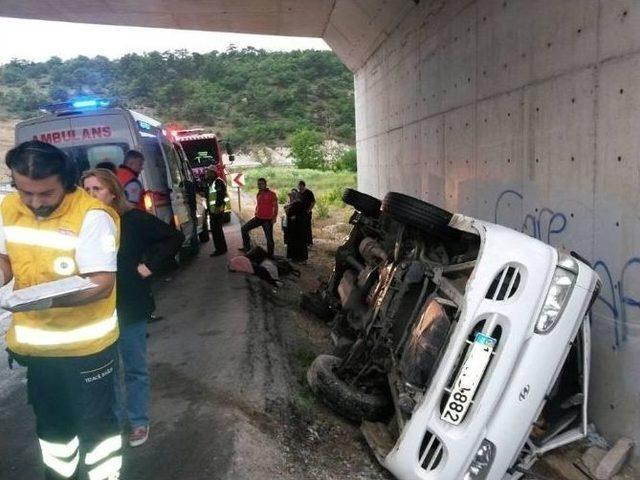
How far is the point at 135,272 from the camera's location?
3.36 meters

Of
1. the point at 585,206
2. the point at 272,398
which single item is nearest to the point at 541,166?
the point at 585,206

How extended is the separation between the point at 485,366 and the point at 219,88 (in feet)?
246

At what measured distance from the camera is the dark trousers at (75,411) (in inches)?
98.2

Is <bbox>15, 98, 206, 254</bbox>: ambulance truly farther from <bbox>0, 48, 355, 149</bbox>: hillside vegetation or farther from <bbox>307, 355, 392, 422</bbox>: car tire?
<bbox>0, 48, 355, 149</bbox>: hillside vegetation

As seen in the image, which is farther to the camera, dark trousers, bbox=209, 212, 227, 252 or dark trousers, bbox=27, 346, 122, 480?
dark trousers, bbox=209, 212, 227, 252

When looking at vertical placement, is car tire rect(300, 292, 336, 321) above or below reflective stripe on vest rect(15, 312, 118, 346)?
below

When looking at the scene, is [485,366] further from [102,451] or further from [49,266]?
[49,266]

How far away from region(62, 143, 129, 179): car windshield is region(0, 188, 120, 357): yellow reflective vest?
225 inches

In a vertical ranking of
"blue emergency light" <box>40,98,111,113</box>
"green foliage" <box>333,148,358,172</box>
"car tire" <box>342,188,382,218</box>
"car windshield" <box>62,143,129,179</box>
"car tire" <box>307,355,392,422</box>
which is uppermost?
"blue emergency light" <box>40,98,111,113</box>

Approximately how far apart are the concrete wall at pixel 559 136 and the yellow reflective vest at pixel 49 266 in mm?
3054

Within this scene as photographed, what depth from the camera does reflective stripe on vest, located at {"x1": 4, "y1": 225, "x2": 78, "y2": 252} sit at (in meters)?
2.41

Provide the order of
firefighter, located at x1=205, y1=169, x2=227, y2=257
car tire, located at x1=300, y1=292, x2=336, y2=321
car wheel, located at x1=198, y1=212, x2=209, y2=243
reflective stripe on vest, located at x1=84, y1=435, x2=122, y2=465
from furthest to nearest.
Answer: car wheel, located at x1=198, y1=212, x2=209, y2=243
firefighter, located at x1=205, y1=169, x2=227, y2=257
car tire, located at x1=300, y1=292, x2=336, y2=321
reflective stripe on vest, located at x1=84, y1=435, x2=122, y2=465

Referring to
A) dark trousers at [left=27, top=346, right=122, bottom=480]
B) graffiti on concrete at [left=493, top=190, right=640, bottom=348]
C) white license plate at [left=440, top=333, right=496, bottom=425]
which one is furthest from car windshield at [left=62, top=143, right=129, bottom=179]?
white license plate at [left=440, top=333, right=496, bottom=425]

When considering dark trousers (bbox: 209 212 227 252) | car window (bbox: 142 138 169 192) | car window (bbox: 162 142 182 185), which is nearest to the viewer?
car window (bbox: 142 138 169 192)
